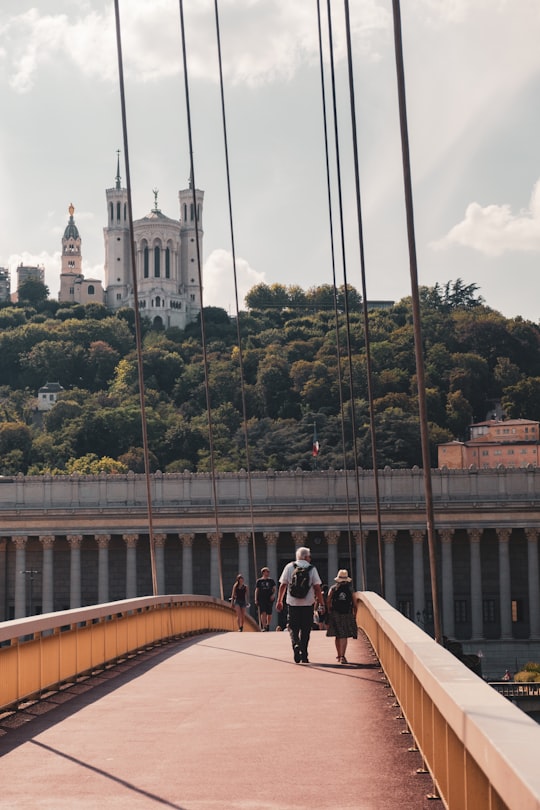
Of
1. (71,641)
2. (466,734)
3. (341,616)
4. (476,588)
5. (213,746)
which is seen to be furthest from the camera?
(476,588)

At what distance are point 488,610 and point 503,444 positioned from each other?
69.4m

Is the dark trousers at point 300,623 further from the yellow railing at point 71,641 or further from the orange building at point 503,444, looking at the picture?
the orange building at point 503,444

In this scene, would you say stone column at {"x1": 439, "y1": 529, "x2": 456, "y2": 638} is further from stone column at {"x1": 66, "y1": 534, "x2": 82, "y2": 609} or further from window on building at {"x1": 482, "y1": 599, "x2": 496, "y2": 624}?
stone column at {"x1": 66, "y1": 534, "x2": 82, "y2": 609}

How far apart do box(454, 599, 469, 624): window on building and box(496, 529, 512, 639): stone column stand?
9.62 ft

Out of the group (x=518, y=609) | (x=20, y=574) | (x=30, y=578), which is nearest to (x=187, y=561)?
(x=30, y=578)

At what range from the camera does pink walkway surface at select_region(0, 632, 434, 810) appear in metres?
10.6

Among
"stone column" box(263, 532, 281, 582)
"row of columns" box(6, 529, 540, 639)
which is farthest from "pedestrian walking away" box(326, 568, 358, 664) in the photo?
"stone column" box(263, 532, 281, 582)

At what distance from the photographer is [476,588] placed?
108375 millimetres

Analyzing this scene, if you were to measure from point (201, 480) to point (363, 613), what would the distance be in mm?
84128

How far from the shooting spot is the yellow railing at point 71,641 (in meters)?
15.7

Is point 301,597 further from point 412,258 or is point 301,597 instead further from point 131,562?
point 131,562

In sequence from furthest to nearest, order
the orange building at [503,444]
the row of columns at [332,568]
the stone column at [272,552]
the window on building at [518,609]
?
1. the orange building at [503,444]
2. the stone column at [272,552]
3. the window on building at [518,609]
4. the row of columns at [332,568]

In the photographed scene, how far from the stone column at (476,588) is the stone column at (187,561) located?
21.1 m

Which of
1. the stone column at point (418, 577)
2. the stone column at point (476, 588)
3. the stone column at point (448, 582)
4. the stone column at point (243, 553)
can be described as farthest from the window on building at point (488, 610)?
the stone column at point (243, 553)
